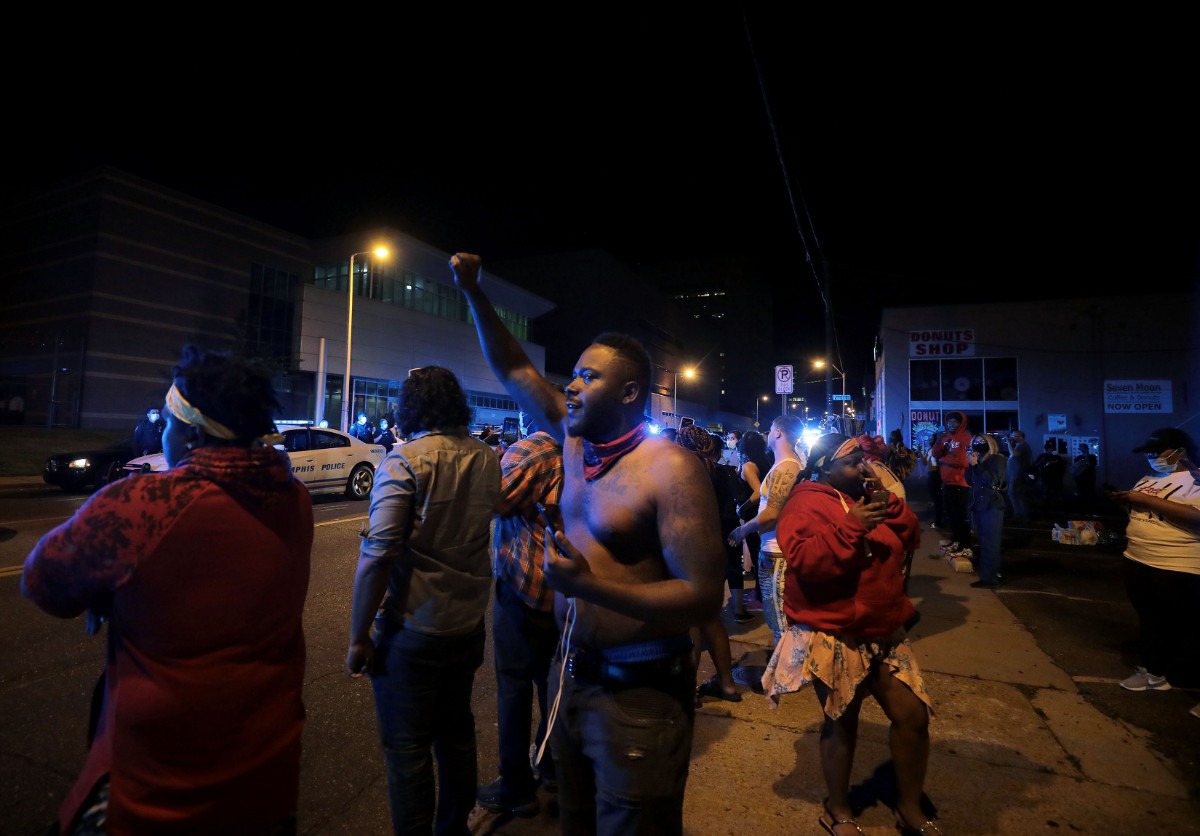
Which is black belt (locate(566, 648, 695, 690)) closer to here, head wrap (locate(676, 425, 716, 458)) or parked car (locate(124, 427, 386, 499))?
head wrap (locate(676, 425, 716, 458))

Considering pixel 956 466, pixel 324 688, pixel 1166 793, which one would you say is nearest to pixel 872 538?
pixel 1166 793

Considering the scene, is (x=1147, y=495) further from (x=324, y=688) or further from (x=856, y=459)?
(x=324, y=688)

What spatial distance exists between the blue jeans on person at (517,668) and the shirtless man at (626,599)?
2.89ft

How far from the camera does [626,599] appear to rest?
62.7 inches

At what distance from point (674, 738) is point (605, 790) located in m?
0.25

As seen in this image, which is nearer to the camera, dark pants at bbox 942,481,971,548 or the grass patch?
dark pants at bbox 942,481,971,548

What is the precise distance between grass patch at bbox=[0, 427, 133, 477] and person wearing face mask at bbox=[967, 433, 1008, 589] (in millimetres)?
19754

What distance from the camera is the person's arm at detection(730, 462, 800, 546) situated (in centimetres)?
450

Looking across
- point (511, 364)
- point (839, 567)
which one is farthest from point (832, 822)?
point (511, 364)

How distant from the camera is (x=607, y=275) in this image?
56031 mm

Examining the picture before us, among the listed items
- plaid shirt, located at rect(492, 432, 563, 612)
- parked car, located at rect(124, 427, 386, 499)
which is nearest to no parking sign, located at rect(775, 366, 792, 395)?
parked car, located at rect(124, 427, 386, 499)

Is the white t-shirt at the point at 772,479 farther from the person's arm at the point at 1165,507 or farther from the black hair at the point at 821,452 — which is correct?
the person's arm at the point at 1165,507

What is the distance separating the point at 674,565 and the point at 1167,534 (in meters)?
4.73

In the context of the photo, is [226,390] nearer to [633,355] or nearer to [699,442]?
[633,355]
